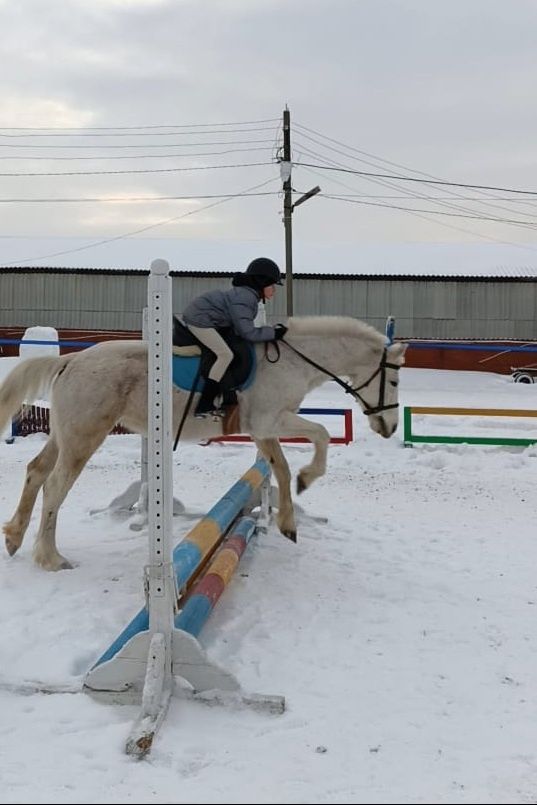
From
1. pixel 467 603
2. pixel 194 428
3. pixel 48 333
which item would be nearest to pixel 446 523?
pixel 467 603

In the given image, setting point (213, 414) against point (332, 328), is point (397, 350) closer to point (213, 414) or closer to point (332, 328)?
point (332, 328)

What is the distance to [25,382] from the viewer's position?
4.94 metres

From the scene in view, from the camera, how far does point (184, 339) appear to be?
4.68 meters

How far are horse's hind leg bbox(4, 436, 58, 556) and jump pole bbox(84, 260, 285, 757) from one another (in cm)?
211

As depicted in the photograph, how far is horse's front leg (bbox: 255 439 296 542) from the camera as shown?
4.92m

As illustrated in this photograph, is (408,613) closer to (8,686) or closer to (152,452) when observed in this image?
A: (152,452)

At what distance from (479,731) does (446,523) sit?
3667 mm

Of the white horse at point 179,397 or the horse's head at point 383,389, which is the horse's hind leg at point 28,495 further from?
the horse's head at point 383,389

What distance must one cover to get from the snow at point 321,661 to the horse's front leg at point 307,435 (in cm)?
65

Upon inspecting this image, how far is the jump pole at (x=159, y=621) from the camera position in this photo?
2891 mm

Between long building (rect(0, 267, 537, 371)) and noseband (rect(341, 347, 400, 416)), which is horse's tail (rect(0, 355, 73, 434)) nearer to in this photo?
noseband (rect(341, 347, 400, 416))

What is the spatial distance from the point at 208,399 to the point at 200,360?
26cm

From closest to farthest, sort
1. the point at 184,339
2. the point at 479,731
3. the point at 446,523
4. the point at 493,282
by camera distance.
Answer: the point at 479,731 < the point at 184,339 < the point at 446,523 < the point at 493,282

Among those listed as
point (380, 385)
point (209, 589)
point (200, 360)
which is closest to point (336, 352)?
point (380, 385)
